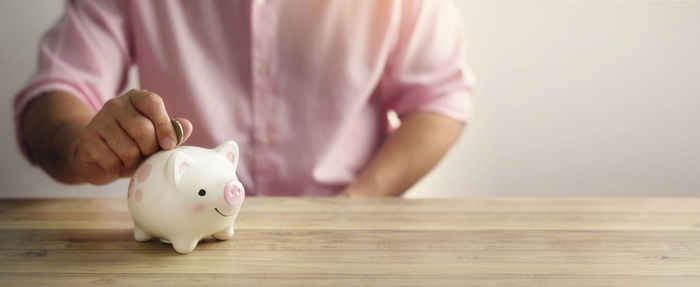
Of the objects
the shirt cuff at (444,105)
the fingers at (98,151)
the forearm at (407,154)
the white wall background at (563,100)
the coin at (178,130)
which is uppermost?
the coin at (178,130)

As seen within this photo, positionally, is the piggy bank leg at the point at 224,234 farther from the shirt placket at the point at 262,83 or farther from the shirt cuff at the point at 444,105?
the shirt cuff at the point at 444,105

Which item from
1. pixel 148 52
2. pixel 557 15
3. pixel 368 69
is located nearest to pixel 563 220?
pixel 368 69

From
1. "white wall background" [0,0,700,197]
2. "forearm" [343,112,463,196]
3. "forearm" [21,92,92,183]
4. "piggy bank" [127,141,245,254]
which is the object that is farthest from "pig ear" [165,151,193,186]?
"white wall background" [0,0,700,197]

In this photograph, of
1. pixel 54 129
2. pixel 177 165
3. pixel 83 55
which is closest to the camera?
pixel 177 165

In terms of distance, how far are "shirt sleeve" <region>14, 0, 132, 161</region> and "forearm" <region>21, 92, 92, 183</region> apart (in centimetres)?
2

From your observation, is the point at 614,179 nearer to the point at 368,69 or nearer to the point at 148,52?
the point at 368,69

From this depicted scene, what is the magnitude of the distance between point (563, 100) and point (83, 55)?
1243mm

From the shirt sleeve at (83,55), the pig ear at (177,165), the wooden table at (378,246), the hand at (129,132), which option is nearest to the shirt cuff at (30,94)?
the shirt sleeve at (83,55)

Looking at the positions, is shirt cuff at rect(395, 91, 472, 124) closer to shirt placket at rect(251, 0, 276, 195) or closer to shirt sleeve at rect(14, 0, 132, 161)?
shirt placket at rect(251, 0, 276, 195)

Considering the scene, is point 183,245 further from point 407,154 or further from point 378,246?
point 407,154

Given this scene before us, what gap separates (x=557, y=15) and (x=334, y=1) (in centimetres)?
84

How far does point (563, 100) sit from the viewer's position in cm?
170

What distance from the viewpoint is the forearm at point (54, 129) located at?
792 mm

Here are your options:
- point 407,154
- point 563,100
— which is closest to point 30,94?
point 407,154
